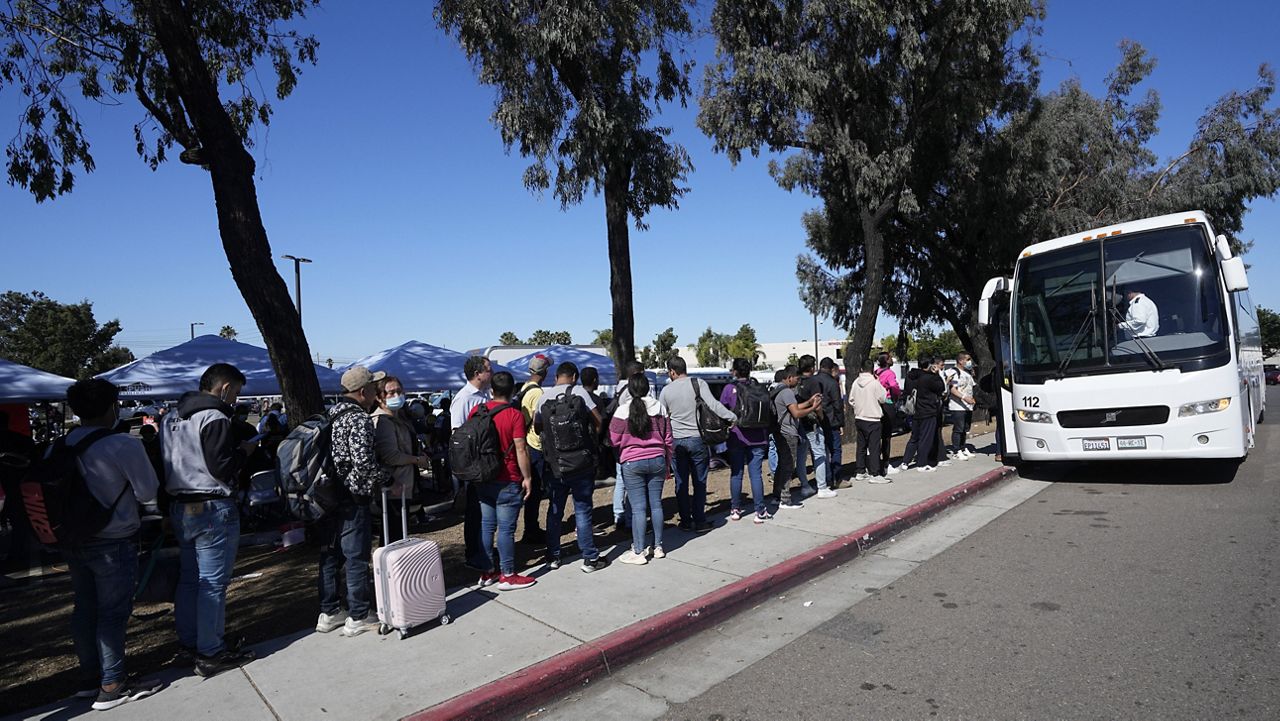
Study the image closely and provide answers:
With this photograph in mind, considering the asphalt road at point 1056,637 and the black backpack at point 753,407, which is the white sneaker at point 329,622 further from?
the black backpack at point 753,407

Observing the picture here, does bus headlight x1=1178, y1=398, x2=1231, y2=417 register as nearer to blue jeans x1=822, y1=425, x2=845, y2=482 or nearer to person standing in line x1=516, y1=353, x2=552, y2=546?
blue jeans x1=822, y1=425, x2=845, y2=482

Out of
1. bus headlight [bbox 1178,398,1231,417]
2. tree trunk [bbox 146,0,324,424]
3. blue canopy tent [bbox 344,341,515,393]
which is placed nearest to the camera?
tree trunk [bbox 146,0,324,424]

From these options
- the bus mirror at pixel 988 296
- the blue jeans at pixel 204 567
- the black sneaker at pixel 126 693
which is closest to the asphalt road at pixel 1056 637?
the blue jeans at pixel 204 567

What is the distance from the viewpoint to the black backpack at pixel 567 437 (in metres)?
5.77

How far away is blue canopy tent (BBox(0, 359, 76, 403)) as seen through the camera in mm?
10062

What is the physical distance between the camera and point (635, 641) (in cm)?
463

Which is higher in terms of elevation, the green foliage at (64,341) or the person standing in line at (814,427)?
the green foliage at (64,341)

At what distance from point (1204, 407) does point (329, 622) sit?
909cm

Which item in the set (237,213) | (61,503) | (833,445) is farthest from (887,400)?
(61,503)

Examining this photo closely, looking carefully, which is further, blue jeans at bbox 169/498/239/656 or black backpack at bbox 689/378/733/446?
black backpack at bbox 689/378/733/446

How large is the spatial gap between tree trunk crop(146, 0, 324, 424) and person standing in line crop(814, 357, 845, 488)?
232 inches

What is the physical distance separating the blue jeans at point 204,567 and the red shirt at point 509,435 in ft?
5.93

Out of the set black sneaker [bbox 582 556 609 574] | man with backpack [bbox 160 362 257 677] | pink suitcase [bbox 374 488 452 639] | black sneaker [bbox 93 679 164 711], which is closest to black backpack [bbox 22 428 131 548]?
man with backpack [bbox 160 362 257 677]

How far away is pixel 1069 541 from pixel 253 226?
29.4 feet
